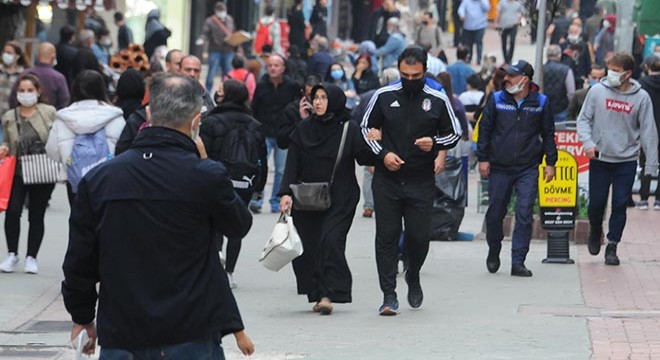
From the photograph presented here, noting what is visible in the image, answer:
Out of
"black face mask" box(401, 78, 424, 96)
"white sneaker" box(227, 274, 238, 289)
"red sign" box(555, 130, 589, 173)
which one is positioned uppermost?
"black face mask" box(401, 78, 424, 96)

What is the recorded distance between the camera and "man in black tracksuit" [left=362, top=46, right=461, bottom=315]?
10516 mm

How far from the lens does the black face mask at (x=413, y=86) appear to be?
10523mm

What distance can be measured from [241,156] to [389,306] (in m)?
1.59

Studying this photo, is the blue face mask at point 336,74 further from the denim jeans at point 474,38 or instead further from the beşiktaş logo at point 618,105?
the beşiktaş logo at point 618,105

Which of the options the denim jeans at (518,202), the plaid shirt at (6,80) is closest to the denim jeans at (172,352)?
the denim jeans at (518,202)

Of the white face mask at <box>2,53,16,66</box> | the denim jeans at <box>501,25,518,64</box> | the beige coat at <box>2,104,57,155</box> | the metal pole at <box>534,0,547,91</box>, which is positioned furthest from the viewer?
the denim jeans at <box>501,25,518,64</box>

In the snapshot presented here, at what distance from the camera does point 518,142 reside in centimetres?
1227

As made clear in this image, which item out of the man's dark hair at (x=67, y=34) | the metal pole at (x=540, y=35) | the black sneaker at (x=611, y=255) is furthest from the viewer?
the man's dark hair at (x=67, y=34)

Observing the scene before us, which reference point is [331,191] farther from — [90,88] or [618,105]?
[618,105]

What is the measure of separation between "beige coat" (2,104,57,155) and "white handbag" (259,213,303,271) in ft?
9.65

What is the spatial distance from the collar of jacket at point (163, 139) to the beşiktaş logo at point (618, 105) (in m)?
7.73

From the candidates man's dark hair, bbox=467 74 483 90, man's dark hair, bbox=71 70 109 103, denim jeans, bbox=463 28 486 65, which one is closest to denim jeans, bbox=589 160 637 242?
man's dark hair, bbox=71 70 109 103

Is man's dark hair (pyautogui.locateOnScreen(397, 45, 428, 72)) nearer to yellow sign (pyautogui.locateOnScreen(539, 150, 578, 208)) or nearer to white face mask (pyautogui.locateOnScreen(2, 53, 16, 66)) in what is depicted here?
yellow sign (pyautogui.locateOnScreen(539, 150, 578, 208))

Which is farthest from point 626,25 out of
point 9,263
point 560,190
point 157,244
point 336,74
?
point 157,244
